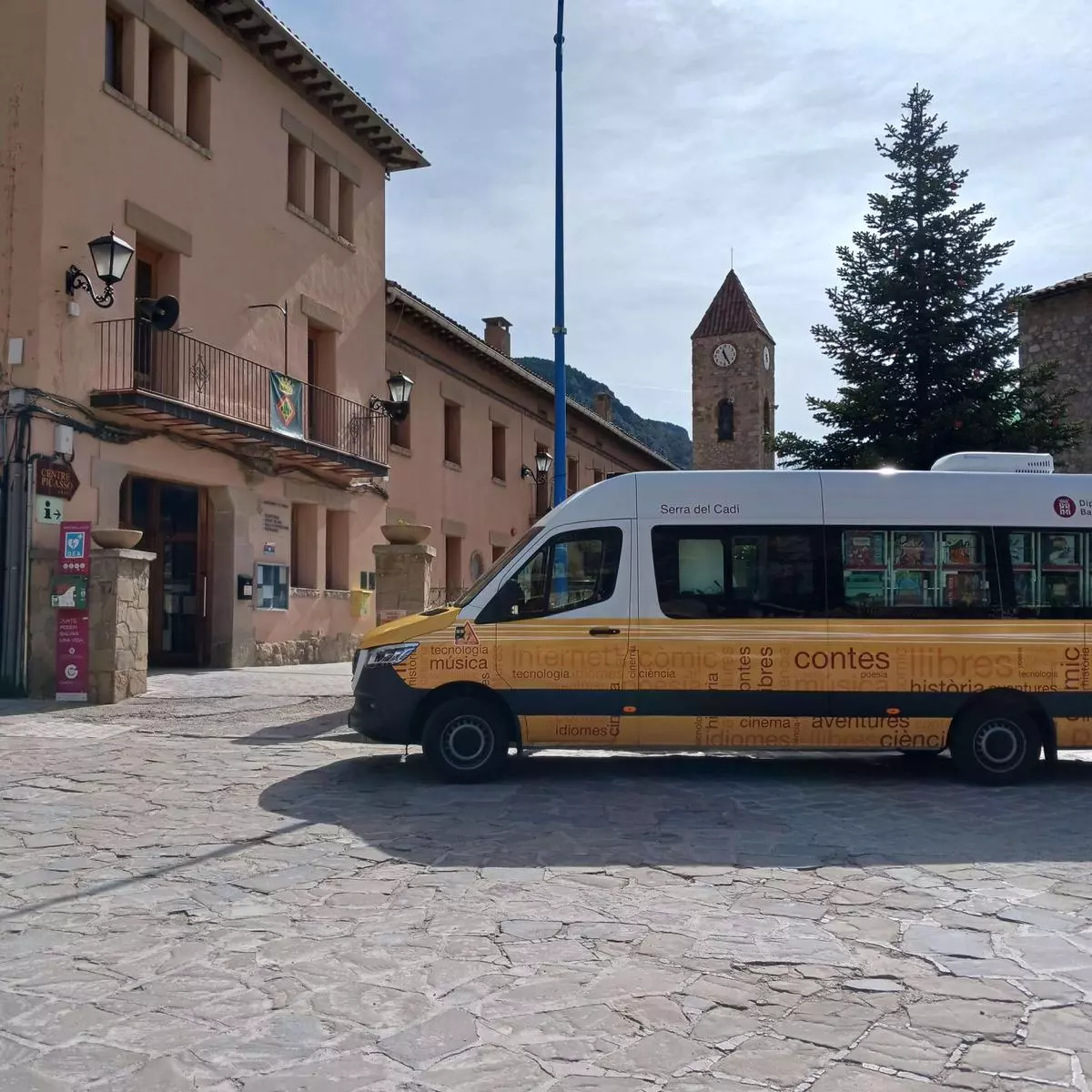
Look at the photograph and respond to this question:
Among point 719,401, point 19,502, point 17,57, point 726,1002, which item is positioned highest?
point 719,401

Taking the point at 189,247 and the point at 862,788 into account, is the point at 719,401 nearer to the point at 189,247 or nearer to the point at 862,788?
the point at 189,247

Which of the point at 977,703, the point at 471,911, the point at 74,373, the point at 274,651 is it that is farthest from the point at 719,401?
the point at 471,911

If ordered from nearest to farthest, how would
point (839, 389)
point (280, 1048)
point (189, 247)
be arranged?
point (280, 1048), point (189, 247), point (839, 389)

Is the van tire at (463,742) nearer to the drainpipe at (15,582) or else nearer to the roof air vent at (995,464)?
the roof air vent at (995,464)

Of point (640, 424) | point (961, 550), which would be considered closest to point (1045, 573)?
point (961, 550)

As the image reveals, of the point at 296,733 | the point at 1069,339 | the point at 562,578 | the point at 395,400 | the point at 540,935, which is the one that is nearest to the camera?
the point at 540,935

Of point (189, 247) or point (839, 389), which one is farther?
point (839, 389)

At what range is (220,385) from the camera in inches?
683

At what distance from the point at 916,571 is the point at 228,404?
1195 cm

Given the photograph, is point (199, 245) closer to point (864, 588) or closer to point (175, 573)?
point (175, 573)

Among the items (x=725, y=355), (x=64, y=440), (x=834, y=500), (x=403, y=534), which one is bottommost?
(x=834, y=500)

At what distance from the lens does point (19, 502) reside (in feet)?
44.3

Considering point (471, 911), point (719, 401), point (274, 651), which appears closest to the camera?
point (471, 911)

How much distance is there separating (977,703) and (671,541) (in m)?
2.67
